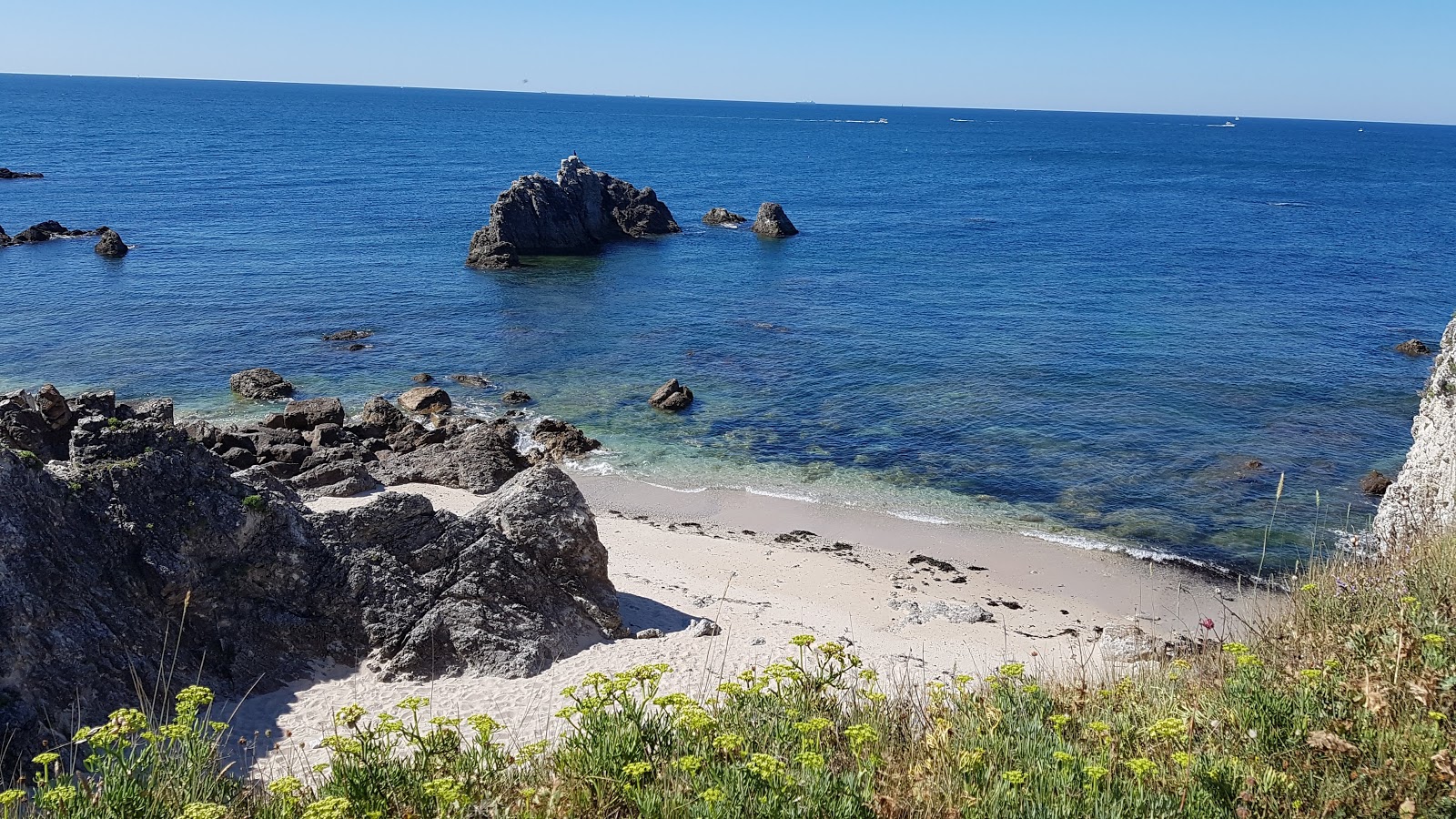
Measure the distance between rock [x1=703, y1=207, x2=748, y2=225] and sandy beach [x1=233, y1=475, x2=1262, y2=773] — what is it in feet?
162

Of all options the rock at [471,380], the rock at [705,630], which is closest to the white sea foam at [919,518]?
the rock at [705,630]

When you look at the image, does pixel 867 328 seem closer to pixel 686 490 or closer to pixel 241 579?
pixel 686 490

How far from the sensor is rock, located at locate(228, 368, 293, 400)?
32719mm

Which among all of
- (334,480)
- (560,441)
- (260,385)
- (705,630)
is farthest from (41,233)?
(705,630)

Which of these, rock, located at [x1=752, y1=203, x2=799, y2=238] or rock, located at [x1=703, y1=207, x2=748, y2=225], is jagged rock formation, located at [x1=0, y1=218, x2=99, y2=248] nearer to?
rock, located at [x1=703, y1=207, x2=748, y2=225]

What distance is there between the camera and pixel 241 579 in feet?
46.1

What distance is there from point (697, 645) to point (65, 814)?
10.1m

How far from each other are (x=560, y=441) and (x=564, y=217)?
36.5 m

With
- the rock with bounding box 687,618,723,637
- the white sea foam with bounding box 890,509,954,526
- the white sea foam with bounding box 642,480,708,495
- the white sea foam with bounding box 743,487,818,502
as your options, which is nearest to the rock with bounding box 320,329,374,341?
the white sea foam with bounding box 642,480,708,495

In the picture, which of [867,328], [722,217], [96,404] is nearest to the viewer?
[96,404]

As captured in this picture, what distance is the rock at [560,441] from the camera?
2789cm

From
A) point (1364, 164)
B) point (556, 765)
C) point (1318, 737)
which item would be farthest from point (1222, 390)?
point (1364, 164)

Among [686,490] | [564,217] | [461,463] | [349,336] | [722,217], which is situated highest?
[564,217]

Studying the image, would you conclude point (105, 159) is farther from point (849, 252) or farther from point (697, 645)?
point (697, 645)
